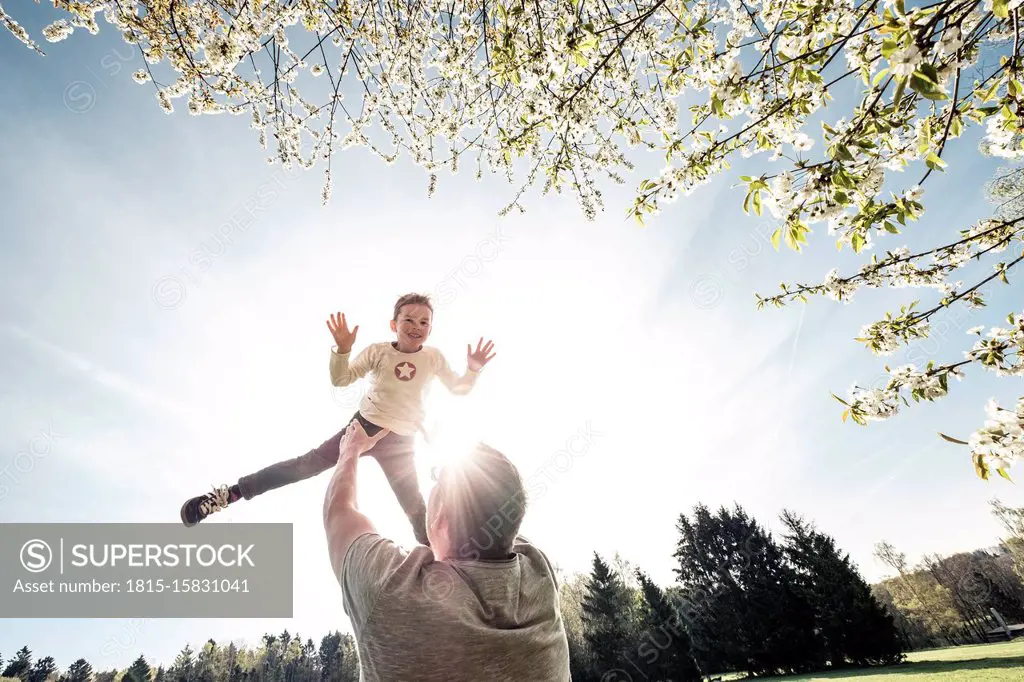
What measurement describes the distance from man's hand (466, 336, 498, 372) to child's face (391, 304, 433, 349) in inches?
18.2

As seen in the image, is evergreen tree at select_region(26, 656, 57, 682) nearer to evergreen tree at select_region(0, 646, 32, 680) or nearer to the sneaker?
evergreen tree at select_region(0, 646, 32, 680)

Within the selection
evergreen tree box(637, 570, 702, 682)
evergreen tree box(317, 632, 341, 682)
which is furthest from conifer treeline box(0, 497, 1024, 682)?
evergreen tree box(317, 632, 341, 682)

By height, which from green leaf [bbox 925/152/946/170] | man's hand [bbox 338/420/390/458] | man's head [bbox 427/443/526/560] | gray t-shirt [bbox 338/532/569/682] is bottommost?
gray t-shirt [bbox 338/532/569/682]

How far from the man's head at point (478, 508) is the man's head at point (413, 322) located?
2767 millimetres

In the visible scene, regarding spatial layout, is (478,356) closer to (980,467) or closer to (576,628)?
(980,467)

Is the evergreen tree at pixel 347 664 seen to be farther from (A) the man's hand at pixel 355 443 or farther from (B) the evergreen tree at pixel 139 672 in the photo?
(A) the man's hand at pixel 355 443

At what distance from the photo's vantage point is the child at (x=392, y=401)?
3.55m

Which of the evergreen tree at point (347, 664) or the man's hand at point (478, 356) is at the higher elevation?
the man's hand at point (478, 356)

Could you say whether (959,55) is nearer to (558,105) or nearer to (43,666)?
(558,105)

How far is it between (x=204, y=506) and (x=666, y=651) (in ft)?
104

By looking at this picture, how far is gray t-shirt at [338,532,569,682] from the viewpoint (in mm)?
1129

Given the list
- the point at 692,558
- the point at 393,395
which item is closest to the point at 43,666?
the point at 692,558

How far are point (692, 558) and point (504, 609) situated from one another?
39.1m

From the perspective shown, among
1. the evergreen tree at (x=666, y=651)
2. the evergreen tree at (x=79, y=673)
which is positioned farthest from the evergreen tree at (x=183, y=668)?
the evergreen tree at (x=666, y=651)
